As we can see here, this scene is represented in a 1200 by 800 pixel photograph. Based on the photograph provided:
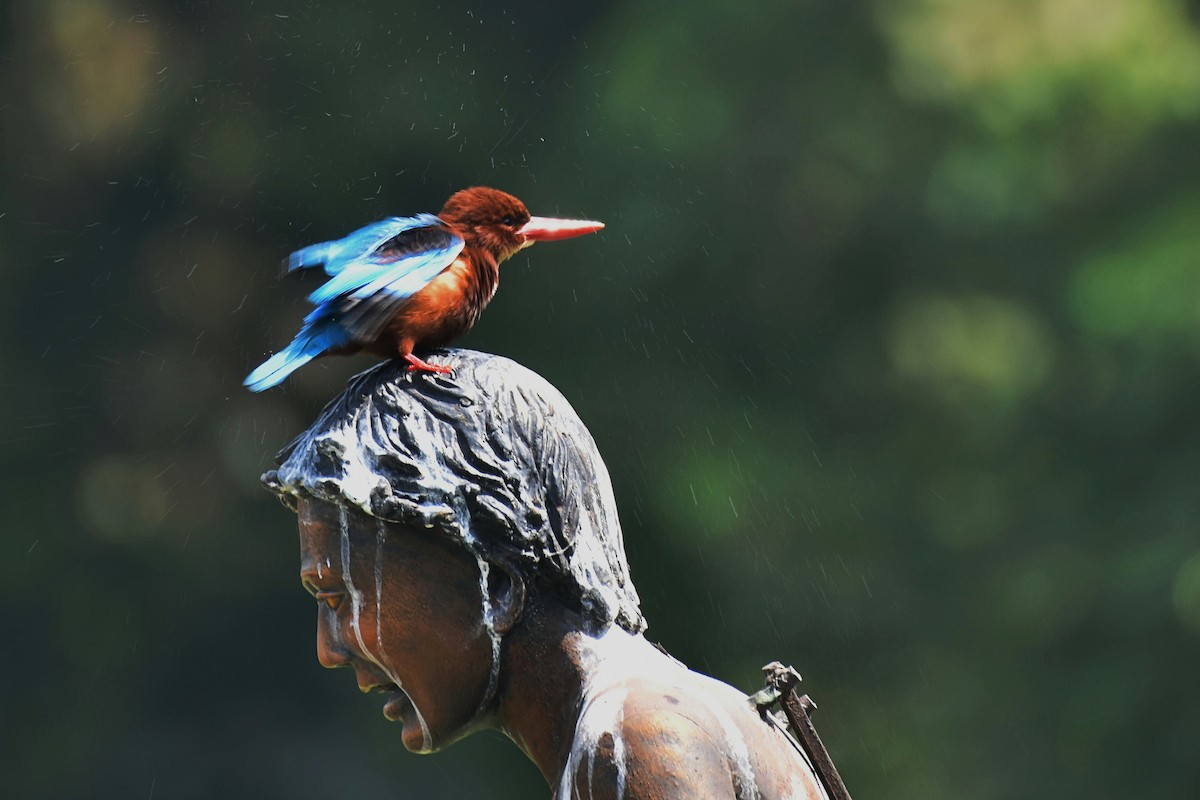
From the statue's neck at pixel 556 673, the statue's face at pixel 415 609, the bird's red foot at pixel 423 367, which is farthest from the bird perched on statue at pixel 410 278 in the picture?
the statue's neck at pixel 556 673

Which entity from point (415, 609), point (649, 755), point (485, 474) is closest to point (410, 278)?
point (485, 474)

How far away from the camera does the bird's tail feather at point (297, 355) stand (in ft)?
7.48

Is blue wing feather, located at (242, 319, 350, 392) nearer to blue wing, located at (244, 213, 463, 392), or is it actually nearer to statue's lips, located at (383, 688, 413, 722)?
blue wing, located at (244, 213, 463, 392)

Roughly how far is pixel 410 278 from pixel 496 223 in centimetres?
22

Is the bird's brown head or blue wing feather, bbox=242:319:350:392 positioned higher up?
the bird's brown head

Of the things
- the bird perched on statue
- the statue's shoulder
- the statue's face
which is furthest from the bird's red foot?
the statue's shoulder

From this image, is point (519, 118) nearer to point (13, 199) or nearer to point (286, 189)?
point (286, 189)

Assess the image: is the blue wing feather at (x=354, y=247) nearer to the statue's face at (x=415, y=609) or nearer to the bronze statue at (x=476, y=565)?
the bronze statue at (x=476, y=565)

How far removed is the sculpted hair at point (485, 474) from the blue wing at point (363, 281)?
0.09m

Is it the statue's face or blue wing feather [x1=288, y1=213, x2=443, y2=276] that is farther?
blue wing feather [x1=288, y1=213, x2=443, y2=276]

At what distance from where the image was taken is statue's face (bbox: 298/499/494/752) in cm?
217

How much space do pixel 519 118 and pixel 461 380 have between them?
457 cm

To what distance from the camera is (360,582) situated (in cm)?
219

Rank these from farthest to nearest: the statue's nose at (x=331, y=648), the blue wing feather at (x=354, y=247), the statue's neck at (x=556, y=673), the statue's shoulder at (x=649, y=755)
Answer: the blue wing feather at (x=354, y=247)
the statue's nose at (x=331, y=648)
the statue's neck at (x=556, y=673)
the statue's shoulder at (x=649, y=755)
